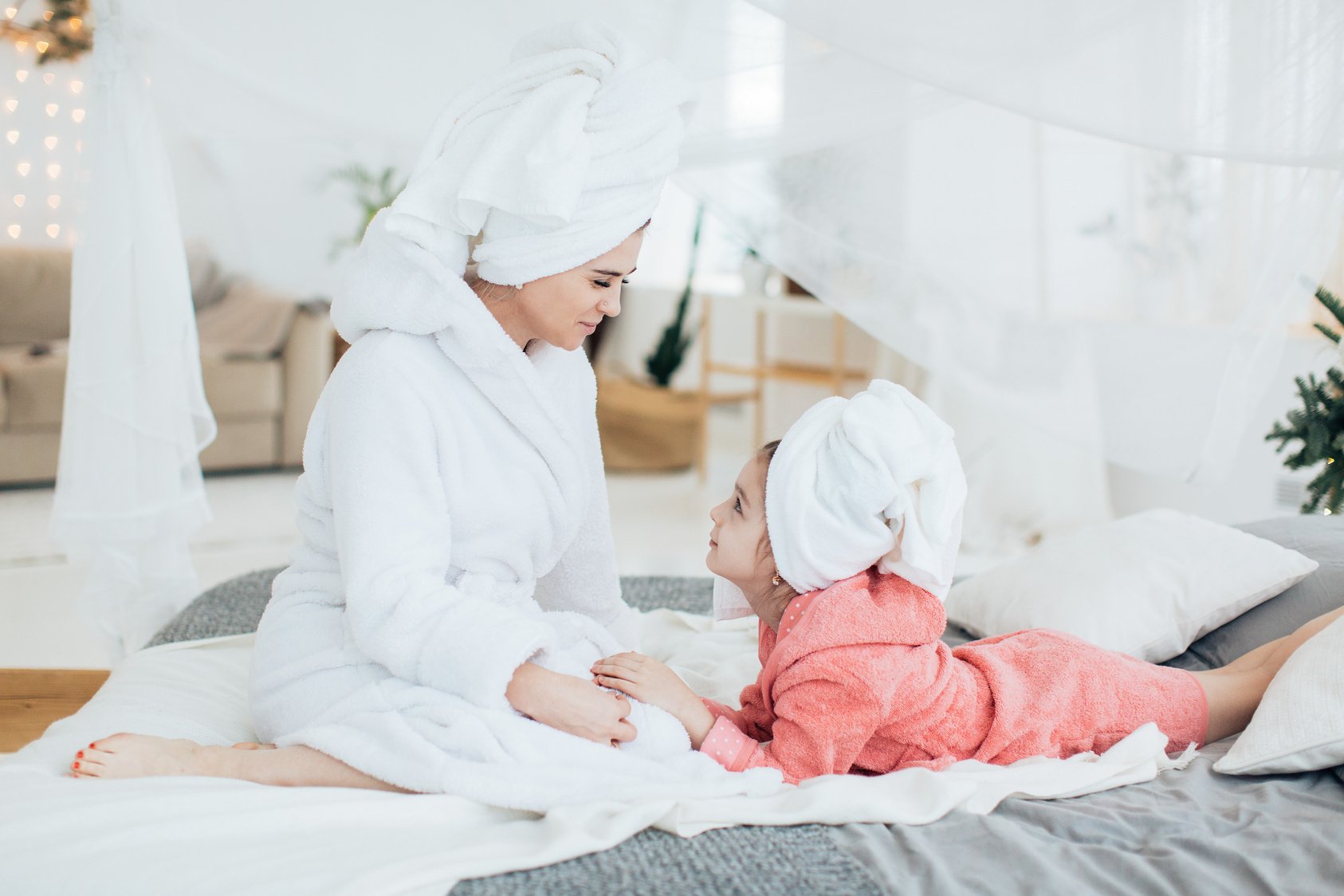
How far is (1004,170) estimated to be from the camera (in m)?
2.23

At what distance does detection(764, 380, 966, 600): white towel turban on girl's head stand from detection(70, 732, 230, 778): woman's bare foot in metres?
0.68

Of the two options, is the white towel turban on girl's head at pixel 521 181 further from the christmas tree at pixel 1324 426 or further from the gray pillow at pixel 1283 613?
the christmas tree at pixel 1324 426

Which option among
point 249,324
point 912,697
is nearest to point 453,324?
point 912,697

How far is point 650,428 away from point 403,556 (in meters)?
4.26

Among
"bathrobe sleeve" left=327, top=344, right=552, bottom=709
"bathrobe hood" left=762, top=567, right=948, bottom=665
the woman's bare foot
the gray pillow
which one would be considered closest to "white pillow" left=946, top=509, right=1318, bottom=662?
the gray pillow

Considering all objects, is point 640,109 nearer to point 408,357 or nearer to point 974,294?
point 408,357

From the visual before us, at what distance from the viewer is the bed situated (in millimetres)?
1018

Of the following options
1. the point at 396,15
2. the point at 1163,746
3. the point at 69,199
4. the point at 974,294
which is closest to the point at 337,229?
the point at 69,199

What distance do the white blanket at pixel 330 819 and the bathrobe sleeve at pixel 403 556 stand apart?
5.5 inches

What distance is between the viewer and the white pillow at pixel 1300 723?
1.29 meters

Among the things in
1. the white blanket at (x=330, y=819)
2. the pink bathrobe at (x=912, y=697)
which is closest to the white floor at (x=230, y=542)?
the white blanket at (x=330, y=819)

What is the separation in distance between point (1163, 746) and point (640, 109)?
38.7 inches

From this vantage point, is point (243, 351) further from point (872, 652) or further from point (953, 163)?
point (872, 652)

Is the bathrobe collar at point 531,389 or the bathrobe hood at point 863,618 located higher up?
the bathrobe collar at point 531,389
